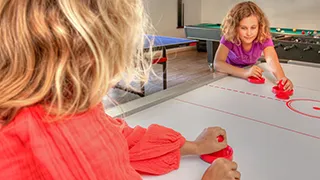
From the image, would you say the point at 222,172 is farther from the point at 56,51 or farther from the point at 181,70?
the point at 181,70

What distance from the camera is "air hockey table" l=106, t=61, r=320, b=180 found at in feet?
2.26

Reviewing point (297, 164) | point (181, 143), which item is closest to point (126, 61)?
point (181, 143)

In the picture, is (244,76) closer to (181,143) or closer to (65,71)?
(181,143)

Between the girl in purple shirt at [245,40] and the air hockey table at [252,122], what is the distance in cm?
35

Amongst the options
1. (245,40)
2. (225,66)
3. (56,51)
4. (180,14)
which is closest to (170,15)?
(180,14)

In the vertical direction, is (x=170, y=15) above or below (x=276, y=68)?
above

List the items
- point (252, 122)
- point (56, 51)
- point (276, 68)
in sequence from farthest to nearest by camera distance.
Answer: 1. point (276, 68)
2. point (252, 122)
3. point (56, 51)

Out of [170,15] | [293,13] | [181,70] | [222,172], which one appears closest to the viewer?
[222,172]

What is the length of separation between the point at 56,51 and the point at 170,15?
18.2 ft

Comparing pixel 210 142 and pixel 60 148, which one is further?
pixel 210 142

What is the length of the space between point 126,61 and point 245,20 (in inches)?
54.7

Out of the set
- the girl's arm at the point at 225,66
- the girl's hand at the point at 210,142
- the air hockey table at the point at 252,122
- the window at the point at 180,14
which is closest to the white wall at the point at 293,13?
the window at the point at 180,14

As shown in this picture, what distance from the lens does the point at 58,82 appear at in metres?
0.37

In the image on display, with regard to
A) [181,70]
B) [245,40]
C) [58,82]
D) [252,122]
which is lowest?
[181,70]
